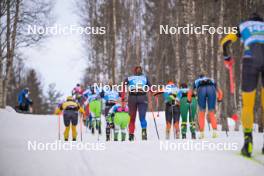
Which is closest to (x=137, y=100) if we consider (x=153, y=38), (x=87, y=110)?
(x=87, y=110)

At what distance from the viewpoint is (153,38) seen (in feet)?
130

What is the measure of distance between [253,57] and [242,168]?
1775mm

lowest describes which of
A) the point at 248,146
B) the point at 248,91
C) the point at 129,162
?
the point at 129,162

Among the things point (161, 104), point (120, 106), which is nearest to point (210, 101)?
point (120, 106)

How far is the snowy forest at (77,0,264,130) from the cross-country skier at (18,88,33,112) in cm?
511

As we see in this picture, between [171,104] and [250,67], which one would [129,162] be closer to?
[250,67]

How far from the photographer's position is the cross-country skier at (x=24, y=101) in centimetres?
2231

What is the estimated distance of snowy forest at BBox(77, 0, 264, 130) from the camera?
2292 centimetres

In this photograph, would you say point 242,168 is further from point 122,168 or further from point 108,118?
point 108,118

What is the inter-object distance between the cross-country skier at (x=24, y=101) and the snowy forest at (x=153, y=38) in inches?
201

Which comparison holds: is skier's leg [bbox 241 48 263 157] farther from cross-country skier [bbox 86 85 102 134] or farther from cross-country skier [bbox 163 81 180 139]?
cross-country skier [bbox 86 85 102 134]

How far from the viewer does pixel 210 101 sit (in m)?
11.2

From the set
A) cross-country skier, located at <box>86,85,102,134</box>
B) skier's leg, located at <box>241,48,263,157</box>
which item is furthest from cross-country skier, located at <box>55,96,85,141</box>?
skier's leg, located at <box>241,48,263,157</box>

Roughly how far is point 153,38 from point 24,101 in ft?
64.3
